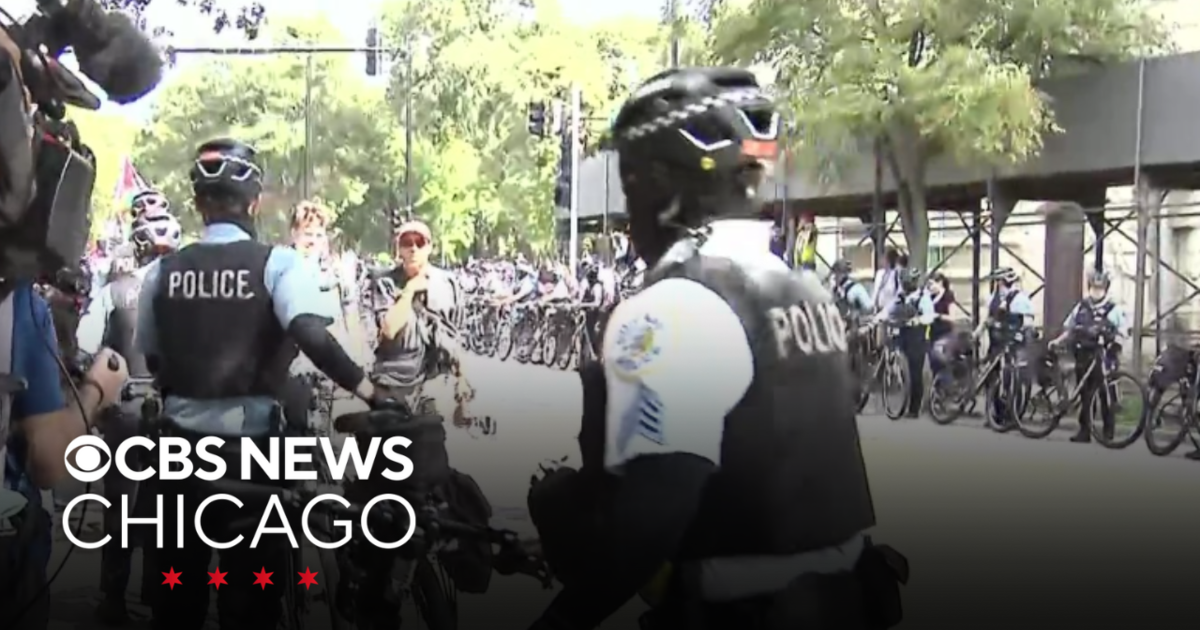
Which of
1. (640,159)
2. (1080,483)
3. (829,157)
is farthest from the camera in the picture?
(1080,483)

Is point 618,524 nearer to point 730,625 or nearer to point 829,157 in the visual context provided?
point 730,625

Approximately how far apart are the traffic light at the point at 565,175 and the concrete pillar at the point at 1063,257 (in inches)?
32.2

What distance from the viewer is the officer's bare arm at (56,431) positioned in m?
2.51

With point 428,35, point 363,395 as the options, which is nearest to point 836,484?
point 363,395

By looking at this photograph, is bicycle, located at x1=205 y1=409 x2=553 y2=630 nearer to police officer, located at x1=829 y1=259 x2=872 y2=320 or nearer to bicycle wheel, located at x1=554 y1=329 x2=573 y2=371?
bicycle wheel, located at x1=554 y1=329 x2=573 y2=371

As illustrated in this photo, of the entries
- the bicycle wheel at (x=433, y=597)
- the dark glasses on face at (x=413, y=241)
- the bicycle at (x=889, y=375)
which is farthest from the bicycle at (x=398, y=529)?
the bicycle at (x=889, y=375)

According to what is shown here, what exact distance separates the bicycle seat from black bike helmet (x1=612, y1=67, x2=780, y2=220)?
512mm

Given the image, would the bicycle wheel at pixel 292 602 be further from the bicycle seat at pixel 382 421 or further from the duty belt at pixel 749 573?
the duty belt at pixel 749 573

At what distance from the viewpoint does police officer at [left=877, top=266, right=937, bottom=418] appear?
253 cm

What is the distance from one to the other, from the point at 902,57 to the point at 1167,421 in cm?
109

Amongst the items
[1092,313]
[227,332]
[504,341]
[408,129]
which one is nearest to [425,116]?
[408,129]

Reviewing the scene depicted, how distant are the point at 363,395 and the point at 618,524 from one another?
1.85 feet

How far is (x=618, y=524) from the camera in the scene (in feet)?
6.95

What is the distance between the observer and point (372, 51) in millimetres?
2486
